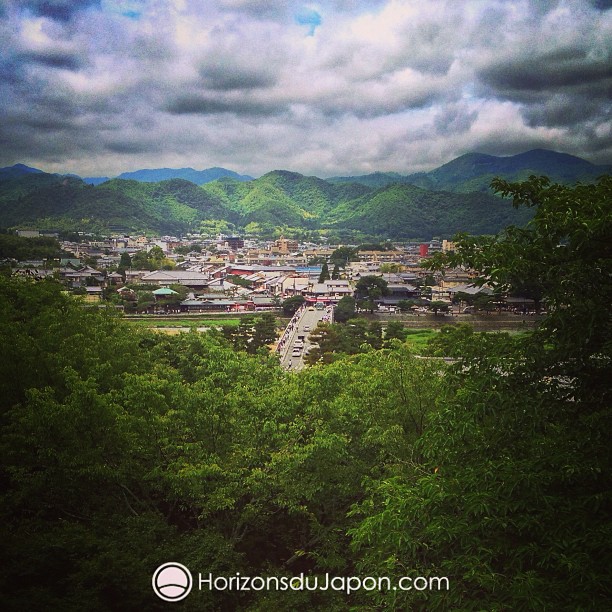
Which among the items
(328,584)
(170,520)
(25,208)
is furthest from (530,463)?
(25,208)

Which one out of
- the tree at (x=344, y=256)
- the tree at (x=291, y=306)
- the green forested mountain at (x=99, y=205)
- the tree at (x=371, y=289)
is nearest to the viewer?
the tree at (x=291, y=306)

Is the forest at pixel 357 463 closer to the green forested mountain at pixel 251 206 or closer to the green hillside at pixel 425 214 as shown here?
the green forested mountain at pixel 251 206

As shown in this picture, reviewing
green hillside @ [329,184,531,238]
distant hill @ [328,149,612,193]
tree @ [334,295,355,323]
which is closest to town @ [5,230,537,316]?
tree @ [334,295,355,323]

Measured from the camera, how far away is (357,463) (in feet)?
18.6

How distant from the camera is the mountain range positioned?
32.9m

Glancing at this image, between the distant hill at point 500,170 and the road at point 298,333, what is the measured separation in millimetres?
9716

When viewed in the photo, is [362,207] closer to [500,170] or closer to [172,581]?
[500,170]

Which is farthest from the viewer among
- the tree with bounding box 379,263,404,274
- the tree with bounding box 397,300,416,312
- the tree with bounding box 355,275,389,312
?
the tree with bounding box 379,263,404,274

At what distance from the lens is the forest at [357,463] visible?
3.08 meters

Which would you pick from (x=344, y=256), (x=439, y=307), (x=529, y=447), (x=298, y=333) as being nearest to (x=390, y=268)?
(x=344, y=256)

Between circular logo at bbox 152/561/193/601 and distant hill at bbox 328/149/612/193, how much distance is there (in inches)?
646

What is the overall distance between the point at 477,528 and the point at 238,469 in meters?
2.95

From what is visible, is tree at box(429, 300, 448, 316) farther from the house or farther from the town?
the house

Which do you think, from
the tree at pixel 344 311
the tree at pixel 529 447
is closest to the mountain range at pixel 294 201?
the tree at pixel 529 447
